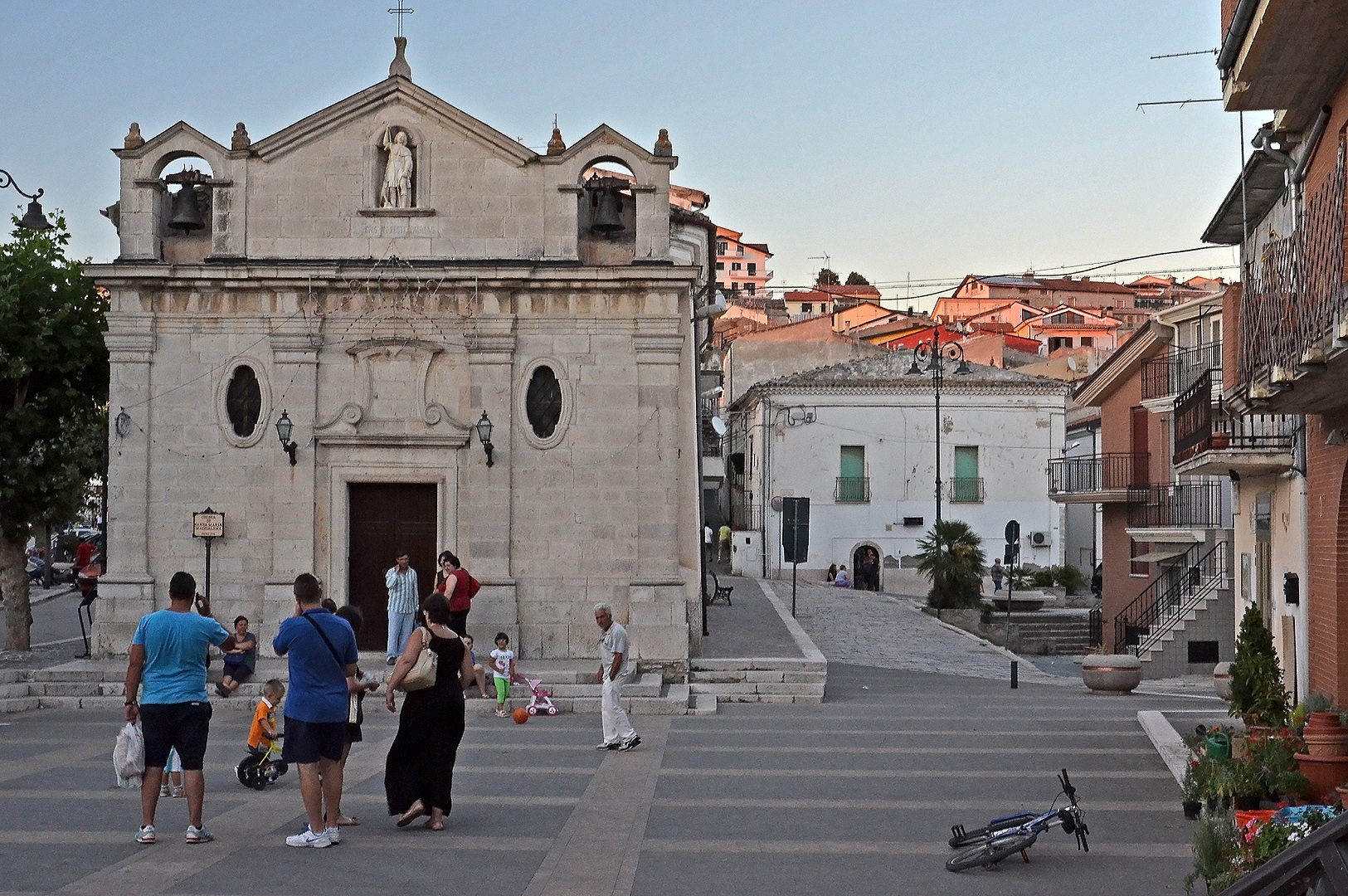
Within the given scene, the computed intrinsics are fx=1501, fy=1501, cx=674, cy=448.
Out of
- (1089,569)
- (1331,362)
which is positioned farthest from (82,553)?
(1089,569)

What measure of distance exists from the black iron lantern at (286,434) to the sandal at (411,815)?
10.9 m

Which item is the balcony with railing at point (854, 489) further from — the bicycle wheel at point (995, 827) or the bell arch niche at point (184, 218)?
the bicycle wheel at point (995, 827)

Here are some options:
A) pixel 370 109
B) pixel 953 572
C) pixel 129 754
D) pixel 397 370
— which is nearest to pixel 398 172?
pixel 370 109

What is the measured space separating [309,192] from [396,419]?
350 cm

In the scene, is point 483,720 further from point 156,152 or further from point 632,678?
point 156,152

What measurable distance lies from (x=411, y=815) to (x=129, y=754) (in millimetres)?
2128

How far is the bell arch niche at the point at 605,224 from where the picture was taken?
21609mm

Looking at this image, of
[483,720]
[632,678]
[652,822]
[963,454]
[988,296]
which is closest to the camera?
[652,822]

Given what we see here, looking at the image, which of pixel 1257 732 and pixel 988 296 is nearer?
pixel 1257 732

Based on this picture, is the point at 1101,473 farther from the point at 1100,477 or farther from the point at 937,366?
the point at 937,366

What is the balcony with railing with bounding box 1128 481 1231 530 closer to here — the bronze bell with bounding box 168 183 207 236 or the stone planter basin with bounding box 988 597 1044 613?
the stone planter basin with bounding box 988 597 1044 613

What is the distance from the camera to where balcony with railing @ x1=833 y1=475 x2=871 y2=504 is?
5297 cm

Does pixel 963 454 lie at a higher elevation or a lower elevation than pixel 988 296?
lower

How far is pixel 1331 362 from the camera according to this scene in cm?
991
